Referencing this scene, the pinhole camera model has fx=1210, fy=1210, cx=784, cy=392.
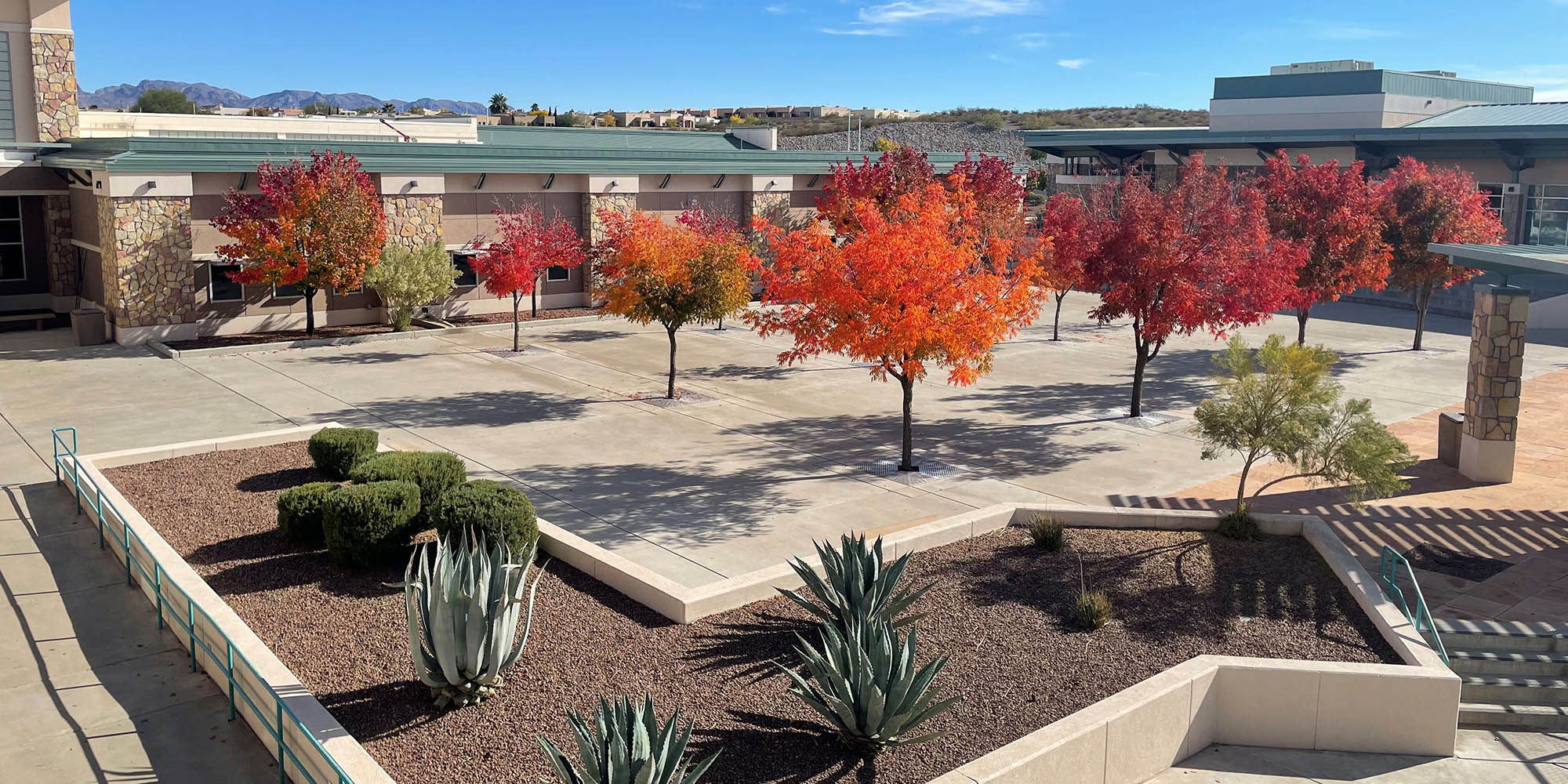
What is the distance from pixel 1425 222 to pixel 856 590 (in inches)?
939

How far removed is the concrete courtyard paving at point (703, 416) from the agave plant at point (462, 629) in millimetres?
4171

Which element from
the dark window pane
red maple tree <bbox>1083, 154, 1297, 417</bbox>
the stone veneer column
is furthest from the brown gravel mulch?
the dark window pane

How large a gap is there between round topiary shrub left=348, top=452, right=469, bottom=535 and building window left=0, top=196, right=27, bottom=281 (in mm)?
25173

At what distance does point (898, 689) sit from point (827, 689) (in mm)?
581

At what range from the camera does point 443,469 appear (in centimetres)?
1492

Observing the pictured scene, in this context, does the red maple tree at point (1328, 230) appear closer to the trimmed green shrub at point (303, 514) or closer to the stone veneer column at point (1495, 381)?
the stone veneer column at point (1495, 381)

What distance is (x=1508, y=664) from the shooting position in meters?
12.2

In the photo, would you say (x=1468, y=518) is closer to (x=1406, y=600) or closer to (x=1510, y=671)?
(x=1406, y=600)

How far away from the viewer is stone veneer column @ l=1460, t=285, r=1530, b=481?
18.4m

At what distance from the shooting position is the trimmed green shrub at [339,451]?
16.0 m

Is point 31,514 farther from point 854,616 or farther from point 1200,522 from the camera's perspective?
point 1200,522

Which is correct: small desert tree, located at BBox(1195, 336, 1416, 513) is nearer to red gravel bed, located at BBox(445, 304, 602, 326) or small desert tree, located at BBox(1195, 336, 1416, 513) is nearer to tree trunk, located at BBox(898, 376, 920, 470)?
tree trunk, located at BBox(898, 376, 920, 470)

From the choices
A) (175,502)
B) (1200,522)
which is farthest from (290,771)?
(1200,522)

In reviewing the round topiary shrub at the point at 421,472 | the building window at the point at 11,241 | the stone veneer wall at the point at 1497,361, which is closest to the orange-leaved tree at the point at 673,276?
the round topiary shrub at the point at 421,472
